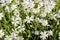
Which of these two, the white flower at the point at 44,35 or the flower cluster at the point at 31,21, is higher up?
the flower cluster at the point at 31,21

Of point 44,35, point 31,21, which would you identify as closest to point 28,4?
point 31,21

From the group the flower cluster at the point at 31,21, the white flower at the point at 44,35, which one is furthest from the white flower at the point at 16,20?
the white flower at the point at 44,35

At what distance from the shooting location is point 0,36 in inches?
38.1

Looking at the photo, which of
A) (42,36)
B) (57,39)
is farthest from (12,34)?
(57,39)

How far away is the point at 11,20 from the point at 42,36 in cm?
22

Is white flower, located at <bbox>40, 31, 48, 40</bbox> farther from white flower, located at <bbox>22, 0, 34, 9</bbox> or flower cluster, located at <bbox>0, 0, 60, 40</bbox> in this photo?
white flower, located at <bbox>22, 0, 34, 9</bbox>

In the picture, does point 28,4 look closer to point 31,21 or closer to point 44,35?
point 31,21

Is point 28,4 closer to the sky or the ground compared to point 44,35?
closer to the sky

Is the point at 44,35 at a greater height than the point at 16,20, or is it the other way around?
the point at 16,20

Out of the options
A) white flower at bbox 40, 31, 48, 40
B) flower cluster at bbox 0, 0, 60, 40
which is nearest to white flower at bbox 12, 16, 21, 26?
flower cluster at bbox 0, 0, 60, 40

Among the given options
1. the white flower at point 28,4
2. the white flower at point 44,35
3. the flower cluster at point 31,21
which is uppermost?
the white flower at point 28,4

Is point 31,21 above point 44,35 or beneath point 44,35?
above

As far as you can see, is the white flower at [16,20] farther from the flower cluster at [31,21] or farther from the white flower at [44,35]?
the white flower at [44,35]

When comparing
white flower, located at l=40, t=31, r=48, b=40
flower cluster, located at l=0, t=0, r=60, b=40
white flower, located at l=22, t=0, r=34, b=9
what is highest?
white flower, located at l=22, t=0, r=34, b=9
